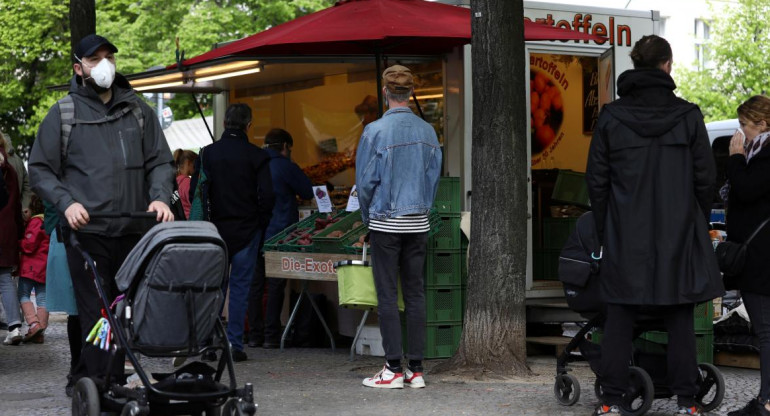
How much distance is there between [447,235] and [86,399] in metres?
4.03

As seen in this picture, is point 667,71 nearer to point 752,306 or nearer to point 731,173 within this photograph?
point 731,173

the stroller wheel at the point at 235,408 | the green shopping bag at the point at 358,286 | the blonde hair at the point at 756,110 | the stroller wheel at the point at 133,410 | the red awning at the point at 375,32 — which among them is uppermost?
the red awning at the point at 375,32

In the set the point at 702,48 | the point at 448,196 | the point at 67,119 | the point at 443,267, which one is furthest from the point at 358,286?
the point at 702,48

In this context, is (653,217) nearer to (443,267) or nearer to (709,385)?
(709,385)

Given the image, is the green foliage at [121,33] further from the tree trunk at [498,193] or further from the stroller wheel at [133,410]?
the stroller wheel at [133,410]

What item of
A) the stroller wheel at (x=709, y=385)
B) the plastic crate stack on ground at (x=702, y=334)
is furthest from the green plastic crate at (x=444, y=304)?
the stroller wheel at (x=709, y=385)

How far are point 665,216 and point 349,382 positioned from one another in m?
2.91

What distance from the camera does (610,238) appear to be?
618 cm

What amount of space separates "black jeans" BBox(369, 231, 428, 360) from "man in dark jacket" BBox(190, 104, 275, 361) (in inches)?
65.6

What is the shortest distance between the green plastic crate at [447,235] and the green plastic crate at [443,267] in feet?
0.13

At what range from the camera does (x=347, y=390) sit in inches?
305

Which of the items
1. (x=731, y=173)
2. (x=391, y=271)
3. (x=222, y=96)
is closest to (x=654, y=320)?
(x=731, y=173)

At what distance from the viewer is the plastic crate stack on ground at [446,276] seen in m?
9.06

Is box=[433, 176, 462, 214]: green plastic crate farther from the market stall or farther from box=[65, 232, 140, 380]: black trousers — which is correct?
box=[65, 232, 140, 380]: black trousers
